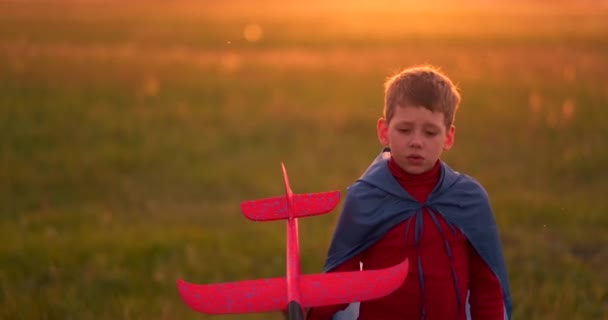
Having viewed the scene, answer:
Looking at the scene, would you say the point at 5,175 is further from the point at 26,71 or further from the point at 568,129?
the point at 568,129

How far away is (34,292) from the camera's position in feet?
18.6

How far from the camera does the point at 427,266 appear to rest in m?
3.40

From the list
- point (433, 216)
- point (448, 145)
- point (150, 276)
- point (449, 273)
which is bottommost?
point (150, 276)

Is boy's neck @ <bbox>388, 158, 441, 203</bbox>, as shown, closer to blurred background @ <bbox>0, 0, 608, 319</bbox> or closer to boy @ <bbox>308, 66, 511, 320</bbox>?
boy @ <bbox>308, 66, 511, 320</bbox>

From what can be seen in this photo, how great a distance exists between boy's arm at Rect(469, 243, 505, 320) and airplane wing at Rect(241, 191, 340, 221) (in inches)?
26.1

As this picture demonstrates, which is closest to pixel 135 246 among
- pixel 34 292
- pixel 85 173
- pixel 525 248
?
pixel 34 292

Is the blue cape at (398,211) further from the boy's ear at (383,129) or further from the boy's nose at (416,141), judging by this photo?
the boy's nose at (416,141)

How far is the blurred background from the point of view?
6074 millimetres

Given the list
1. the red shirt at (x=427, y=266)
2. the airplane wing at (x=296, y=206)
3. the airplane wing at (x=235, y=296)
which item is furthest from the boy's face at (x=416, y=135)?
the airplane wing at (x=235, y=296)

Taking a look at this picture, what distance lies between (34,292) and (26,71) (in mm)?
9258

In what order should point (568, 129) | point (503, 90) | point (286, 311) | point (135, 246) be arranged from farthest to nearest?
point (503, 90), point (568, 129), point (135, 246), point (286, 311)

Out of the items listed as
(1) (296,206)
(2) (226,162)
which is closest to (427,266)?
(1) (296,206)

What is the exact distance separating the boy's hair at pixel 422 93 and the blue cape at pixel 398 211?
10.5 inches

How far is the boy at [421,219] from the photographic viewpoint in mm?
3320
